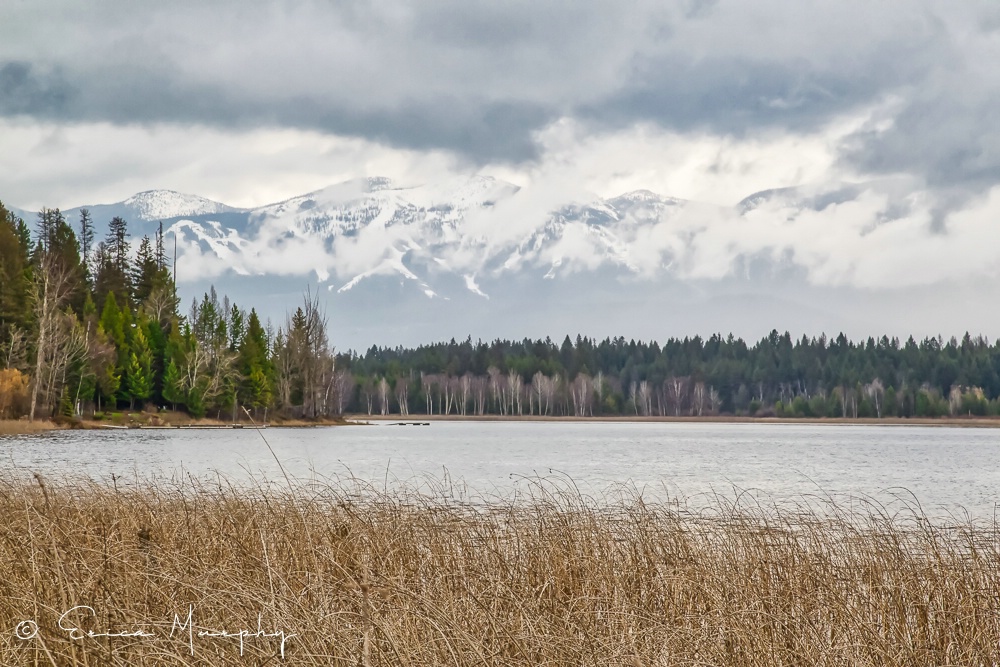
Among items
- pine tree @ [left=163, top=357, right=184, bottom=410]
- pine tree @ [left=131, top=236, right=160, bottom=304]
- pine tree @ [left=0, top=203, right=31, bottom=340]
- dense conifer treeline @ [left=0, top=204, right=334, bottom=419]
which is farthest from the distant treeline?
pine tree @ [left=0, top=203, right=31, bottom=340]

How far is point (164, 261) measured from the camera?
4631 inches

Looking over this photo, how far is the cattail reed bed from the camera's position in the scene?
586 cm

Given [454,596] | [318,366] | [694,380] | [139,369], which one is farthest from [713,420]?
[454,596]

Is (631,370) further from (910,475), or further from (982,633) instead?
(982,633)

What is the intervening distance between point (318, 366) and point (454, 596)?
8987 centimetres

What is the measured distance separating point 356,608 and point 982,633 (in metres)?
5.03

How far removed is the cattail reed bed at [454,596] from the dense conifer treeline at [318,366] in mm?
55836

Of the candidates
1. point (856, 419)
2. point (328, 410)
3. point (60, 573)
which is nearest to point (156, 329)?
point (328, 410)

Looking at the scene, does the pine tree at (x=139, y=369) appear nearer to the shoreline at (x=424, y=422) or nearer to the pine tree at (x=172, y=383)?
the pine tree at (x=172, y=383)

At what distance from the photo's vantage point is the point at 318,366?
315ft

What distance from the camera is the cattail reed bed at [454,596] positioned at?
5.86 m

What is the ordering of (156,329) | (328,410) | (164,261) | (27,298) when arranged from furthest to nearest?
1. (164,261)
2. (328,410)
3. (156,329)
4. (27,298)

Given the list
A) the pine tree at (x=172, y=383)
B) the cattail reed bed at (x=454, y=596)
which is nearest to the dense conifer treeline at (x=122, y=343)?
the pine tree at (x=172, y=383)

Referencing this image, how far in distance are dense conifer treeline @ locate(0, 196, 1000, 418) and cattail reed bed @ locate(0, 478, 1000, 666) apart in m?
55.8
